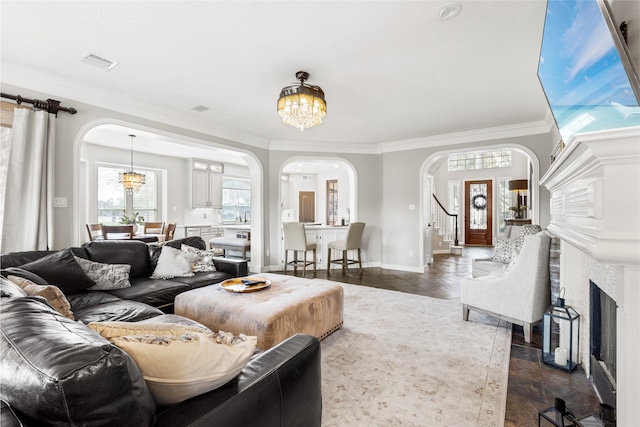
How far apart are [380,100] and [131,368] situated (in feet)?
12.2

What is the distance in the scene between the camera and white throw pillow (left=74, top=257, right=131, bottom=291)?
2811mm

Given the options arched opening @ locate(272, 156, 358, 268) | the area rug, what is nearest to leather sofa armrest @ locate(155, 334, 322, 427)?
the area rug

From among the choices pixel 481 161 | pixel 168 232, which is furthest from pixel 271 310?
pixel 481 161

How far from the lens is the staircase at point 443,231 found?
808cm

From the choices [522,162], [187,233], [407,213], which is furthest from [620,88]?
[522,162]

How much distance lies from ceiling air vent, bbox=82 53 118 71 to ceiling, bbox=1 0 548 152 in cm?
6

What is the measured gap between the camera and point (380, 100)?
3.79m

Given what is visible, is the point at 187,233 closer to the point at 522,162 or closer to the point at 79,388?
the point at 79,388

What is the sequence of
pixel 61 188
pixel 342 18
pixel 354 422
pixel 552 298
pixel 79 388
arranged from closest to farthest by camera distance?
1. pixel 79 388
2. pixel 354 422
3. pixel 342 18
4. pixel 552 298
5. pixel 61 188

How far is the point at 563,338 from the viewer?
230cm

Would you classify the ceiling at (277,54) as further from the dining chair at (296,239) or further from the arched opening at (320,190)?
the arched opening at (320,190)

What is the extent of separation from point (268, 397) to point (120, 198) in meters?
7.50

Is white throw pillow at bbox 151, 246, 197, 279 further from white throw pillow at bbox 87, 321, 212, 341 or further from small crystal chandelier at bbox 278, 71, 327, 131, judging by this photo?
white throw pillow at bbox 87, 321, 212, 341

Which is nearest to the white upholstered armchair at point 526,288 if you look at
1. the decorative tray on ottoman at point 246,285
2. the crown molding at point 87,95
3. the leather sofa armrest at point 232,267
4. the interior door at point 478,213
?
the decorative tray on ottoman at point 246,285
